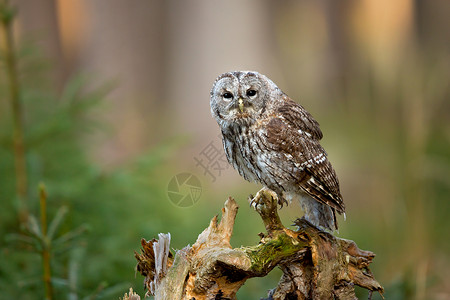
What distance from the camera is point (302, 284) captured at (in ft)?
6.89

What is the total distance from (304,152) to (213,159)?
542 mm

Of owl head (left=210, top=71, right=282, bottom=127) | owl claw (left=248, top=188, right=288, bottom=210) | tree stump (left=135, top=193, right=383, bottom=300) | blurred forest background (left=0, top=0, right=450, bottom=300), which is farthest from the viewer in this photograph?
blurred forest background (left=0, top=0, right=450, bottom=300)

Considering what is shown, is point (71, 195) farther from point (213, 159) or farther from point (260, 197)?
point (260, 197)

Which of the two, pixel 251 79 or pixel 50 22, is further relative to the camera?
pixel 50 22

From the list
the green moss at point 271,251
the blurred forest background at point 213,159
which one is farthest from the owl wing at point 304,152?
the green moss at point 271,251

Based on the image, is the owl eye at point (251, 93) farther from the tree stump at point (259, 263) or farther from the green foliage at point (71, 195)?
the green foliage at point (71, 195)

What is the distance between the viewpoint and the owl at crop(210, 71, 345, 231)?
8.18 ft

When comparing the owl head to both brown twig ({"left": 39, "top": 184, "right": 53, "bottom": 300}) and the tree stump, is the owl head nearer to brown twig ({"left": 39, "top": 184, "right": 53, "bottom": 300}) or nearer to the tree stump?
the tree stump

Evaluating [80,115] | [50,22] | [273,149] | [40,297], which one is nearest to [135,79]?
[50,22]

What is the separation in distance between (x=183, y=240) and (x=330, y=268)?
2710 millimetres

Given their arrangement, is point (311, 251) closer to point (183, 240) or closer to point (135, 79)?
point (183, 240)

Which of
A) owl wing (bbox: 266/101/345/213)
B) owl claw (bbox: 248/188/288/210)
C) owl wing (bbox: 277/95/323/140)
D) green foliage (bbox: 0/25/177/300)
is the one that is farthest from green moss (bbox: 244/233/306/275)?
green foliage (bbox: 0/25/177/300)

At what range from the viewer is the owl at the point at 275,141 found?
249 centimetres

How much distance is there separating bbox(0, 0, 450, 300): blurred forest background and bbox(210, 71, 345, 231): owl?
8.2 inches
